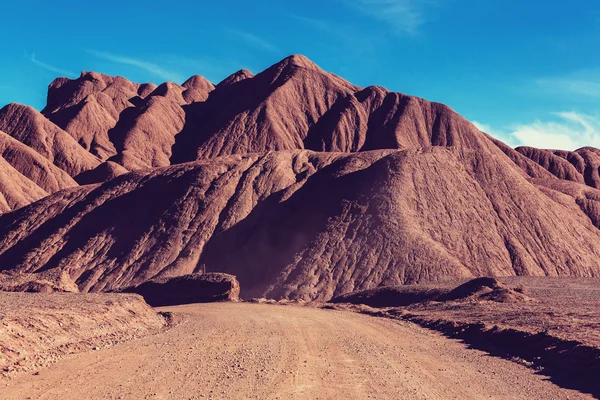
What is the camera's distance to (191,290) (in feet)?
150

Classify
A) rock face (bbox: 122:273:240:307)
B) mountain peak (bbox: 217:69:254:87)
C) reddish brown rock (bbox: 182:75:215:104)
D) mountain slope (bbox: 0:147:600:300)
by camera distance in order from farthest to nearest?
mountain peak (bbox: 217:69:254:87)
reddish brown rock (bbox: 182:75:215:104)
mountain slope (bbox: 0:147:600:300)
rock face (bbox: 122:273:240:307)

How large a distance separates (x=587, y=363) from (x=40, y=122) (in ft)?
423

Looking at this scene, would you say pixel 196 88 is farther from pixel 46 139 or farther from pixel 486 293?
pixel 486 293

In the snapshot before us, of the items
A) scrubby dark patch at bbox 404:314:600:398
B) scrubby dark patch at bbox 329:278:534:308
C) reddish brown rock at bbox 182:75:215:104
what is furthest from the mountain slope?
reddish brown rock at bbox 182:75:215:104

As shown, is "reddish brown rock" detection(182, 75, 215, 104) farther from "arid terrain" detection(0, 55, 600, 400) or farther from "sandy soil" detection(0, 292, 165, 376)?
"sandy soil" detection(0, 292, 165, 376)

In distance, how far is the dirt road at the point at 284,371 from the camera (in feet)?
38.7

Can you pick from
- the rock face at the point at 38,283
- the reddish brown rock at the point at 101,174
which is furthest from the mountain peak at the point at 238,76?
the rock face at the point at 38,283

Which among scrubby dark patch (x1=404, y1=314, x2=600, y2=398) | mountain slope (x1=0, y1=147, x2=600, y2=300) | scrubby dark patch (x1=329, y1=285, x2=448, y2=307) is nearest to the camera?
scrubby dark patch (x1=404, y1=314, x2=600, y2=398)

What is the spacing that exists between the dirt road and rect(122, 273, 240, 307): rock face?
77.7 ft

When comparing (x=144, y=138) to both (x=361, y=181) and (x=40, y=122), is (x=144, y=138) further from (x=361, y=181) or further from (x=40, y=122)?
(x=361, y=181)

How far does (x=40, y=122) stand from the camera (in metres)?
125

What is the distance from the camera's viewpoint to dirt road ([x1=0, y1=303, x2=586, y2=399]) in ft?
38.7

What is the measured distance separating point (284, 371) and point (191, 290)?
3289 centimetres

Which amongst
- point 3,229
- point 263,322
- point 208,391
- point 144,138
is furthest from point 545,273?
point 144,138
